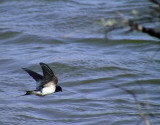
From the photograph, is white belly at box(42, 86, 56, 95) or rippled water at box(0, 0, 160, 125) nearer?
white belly at box(42, 86, 56, 95)

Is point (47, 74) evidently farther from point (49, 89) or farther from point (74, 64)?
point (74, 64)

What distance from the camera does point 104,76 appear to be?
7.57 meters

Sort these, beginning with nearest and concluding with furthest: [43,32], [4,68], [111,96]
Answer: [111,96] < [4,68] < [43,32]

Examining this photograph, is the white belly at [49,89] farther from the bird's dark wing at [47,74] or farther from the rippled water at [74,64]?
the rippled water at [74,64]

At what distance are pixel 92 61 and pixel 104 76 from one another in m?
0.62

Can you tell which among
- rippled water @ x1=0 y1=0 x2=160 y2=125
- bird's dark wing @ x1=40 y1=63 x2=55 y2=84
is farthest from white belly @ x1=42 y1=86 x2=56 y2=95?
rippled water @ x1=0 y1=0 x2=160 y2=125

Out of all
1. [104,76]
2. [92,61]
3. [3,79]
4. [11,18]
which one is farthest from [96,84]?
[11,18]

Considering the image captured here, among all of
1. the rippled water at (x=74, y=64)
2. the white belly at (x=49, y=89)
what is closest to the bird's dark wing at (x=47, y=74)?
the white belly at (x=49, y=89)

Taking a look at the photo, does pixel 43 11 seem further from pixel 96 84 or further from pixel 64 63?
pixel 96 84

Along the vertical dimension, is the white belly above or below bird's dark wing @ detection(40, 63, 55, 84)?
below

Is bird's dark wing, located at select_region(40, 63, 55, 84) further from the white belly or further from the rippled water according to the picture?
the rippled water

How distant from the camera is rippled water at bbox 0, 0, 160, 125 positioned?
5.90 m

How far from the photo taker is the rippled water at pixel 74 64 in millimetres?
5898

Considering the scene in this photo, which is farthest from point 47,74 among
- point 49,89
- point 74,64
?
point 74,64
